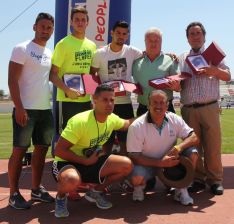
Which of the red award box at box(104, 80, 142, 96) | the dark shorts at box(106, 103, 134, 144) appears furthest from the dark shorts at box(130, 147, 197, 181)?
the red award box at box(104, 80, 142, 96)

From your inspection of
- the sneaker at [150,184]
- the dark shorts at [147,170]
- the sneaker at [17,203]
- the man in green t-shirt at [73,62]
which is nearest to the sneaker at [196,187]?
the sneaker at [150,184]

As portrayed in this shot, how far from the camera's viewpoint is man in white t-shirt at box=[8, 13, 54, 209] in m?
4.53

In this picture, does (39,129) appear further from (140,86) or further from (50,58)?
(140,86)

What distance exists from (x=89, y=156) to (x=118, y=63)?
1.38 metres

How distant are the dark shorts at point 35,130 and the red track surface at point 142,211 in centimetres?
76

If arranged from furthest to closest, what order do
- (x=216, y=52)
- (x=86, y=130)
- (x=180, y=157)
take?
(x=216, y=52)
(x=180, y=157)
(x=86, y=130)

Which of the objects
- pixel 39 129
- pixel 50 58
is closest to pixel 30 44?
pixel 50 58

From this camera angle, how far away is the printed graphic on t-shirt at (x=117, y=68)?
522 cm

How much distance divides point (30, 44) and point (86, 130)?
1210 millimetres

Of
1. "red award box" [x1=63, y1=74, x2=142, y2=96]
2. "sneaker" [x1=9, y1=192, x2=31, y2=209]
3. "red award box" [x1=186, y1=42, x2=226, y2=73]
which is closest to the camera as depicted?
→ "sneaker" [x1=9, y1=192, x2=31, y2=209]

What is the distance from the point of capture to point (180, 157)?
4.71m

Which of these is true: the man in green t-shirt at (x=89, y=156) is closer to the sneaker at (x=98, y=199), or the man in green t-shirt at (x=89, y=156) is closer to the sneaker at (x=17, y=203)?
the sneaker at (x=98, y=199)

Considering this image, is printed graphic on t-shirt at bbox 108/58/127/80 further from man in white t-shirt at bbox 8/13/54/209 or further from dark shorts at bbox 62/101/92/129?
man in white t-shirt at bbox 8/13/54/209

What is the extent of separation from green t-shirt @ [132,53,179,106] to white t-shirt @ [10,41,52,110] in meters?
1.19
